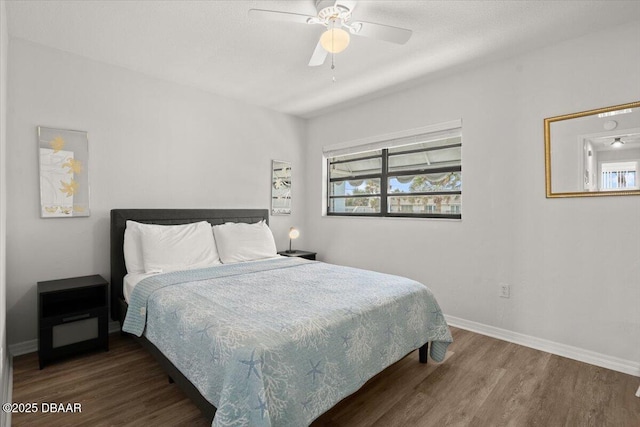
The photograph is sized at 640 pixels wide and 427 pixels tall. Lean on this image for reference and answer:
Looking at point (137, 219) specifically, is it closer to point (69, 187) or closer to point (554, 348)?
point (69, 187)

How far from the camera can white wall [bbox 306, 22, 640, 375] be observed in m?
2.40

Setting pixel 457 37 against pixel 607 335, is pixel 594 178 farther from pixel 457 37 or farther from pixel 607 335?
A: pixel 457 37

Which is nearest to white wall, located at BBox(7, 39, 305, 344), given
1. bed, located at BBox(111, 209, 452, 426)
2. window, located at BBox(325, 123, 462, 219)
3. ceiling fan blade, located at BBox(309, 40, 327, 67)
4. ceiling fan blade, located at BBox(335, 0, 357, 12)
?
bed, located at BBox(111, 209, 452, 426)

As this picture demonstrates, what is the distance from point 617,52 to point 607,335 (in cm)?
210

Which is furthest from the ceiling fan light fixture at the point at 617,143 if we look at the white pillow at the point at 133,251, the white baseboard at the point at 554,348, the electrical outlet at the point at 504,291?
the white pillow at the point at 133,251

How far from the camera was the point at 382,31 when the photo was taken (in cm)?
209

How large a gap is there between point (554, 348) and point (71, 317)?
381 centimetres

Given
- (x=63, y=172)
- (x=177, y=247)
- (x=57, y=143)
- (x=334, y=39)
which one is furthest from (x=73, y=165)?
(x=334, y=39)

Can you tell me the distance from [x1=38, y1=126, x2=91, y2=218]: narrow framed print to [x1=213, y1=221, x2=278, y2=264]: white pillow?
3.89ft

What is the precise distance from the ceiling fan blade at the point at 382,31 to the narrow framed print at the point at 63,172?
98.5 inches

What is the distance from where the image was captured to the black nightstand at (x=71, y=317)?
2367mm

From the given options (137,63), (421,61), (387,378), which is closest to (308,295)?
(387,378)

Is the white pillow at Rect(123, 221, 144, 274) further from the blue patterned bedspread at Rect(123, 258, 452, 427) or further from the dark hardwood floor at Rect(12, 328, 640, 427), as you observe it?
the dark hardwood floor at Rect(12, 328, 640, 427)

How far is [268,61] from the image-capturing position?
2943mm
